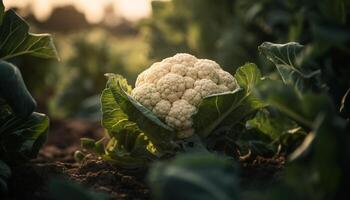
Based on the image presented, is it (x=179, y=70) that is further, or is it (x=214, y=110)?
(x=179, y=70)

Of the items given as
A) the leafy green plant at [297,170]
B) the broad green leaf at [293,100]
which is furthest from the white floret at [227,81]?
the leafy green plant at [297,170]

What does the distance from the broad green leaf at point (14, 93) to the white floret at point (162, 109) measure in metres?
0.87

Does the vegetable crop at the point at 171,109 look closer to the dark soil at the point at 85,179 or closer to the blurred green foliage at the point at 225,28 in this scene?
the dark soil at the point at 85,179

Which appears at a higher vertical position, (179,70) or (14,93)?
(179,70)

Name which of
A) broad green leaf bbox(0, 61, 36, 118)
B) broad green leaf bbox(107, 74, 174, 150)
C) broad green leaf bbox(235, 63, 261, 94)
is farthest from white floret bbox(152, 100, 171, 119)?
broad green leaf bbox(0, 61, 36, 118)

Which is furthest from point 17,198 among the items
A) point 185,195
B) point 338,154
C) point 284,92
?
point 338,154

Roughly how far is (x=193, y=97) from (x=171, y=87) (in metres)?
0.17

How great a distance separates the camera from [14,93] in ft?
9.95

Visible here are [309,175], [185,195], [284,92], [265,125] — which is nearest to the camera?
[185,195]

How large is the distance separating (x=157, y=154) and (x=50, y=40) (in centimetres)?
108

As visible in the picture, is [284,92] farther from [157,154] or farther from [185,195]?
[157,154]

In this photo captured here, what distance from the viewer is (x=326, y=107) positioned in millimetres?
2357

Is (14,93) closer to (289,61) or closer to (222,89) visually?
(222,89)

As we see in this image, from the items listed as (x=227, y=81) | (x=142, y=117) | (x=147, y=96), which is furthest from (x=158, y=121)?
(x=227, y=81)
